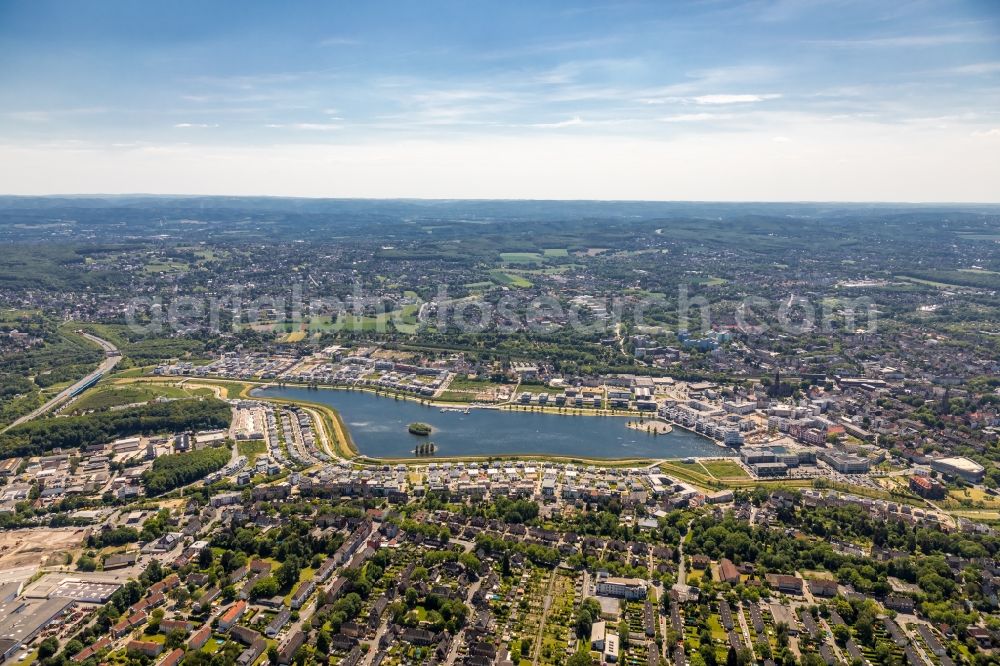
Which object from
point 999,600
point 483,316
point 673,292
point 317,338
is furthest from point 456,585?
point 673,292

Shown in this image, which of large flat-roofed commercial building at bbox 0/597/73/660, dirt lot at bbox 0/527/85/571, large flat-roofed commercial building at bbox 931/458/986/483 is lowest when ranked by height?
dirt lot at bbox 0/527/85/571

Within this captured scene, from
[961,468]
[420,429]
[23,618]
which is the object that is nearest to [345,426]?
[420,429]

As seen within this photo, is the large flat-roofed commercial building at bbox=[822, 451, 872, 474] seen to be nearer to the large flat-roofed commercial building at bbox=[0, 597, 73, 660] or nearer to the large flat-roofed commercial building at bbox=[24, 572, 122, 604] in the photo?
the large flat-roofed commercial building at bbox=[24, 572, 122, 604]

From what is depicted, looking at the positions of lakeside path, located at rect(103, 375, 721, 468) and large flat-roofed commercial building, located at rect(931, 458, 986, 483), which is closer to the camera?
large flat-roofed commercial building, located at rect(931, 458, 986, 483)

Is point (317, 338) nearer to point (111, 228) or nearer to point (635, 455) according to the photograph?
point (635, 455)

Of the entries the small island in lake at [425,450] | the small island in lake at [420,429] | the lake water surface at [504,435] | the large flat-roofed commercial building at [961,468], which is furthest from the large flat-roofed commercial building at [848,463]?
the small island in lake at [420,429]

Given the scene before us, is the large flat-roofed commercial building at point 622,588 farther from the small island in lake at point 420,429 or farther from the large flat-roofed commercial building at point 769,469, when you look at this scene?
the small island in lake at point 420,429

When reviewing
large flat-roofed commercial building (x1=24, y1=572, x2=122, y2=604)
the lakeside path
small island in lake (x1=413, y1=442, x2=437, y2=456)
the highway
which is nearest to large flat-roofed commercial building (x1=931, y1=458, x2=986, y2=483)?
the lakeside path
